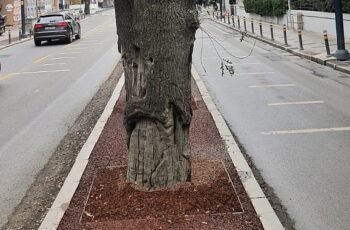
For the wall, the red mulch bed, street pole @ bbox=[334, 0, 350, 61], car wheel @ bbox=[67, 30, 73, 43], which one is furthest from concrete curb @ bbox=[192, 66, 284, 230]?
car wheel @ bbox=[67, 30, 73, 43]

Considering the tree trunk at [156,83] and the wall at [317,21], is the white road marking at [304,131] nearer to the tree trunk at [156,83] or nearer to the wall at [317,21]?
the tree trunk at [156,83]

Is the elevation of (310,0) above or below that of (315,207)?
above

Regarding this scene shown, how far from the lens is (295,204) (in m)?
5.79

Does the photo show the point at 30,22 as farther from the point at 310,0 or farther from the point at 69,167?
the point at 69,167

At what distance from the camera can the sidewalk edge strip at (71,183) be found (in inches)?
206

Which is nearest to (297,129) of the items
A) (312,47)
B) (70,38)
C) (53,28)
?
(312,47)

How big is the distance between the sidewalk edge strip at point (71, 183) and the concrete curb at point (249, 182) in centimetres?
195

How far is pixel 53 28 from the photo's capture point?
30.4 meters

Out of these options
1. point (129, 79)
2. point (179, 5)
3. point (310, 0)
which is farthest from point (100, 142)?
point (310, 0)

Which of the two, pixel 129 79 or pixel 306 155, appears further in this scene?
pixel 306 155

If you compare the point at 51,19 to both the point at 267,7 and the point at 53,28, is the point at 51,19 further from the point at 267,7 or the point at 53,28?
the point at 267,7

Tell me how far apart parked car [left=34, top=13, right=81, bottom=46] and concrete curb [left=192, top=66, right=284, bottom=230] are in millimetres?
22108

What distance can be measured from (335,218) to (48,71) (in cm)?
1476

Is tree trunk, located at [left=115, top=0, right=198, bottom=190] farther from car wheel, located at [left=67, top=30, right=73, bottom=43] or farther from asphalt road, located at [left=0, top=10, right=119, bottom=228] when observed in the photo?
car wheel, located at [left=67, top=30, right=73, bottom=43]
